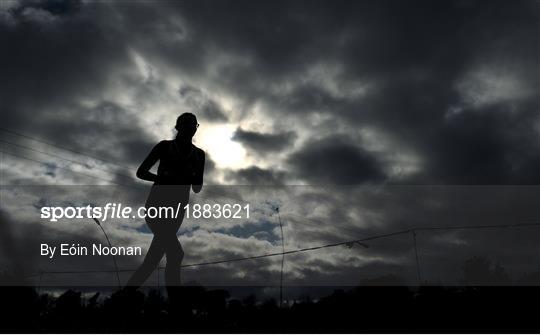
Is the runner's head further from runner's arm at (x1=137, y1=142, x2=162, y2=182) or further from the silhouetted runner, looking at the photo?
runner's arm at (x1=137, y1=142, x2=162, y2=182)

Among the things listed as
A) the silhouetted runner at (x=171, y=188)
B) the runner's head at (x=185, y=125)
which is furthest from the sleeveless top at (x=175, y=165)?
the runner's head at (x=185, y=125)

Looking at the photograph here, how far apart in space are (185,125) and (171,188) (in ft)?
3.14

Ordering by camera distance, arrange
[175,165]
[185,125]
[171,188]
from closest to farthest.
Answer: [171,188] → [175,165] → [185,125]

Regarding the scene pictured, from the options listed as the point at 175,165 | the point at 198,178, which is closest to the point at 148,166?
the point at 175,165

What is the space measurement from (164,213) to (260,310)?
191cm

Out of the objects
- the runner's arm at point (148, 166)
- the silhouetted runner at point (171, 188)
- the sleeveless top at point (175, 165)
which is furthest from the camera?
the runner's arm at point (148, 166)

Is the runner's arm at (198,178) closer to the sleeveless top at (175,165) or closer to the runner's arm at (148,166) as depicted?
the sleeveless top at (175,165)

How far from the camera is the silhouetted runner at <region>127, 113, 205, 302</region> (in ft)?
19.4

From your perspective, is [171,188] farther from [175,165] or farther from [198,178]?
[198,178]

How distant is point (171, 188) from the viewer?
19.7 feet

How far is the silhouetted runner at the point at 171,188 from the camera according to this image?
19.4ft

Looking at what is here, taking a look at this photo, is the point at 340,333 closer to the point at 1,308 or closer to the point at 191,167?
the point at 191,167

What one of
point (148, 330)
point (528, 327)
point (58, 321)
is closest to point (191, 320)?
point (148, 330)

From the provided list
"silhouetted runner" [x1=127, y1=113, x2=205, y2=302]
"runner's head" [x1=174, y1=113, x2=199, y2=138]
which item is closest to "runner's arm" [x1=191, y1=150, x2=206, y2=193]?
"silhouetted runner" [x1=127, y1=113, x2=205, y2=302]
